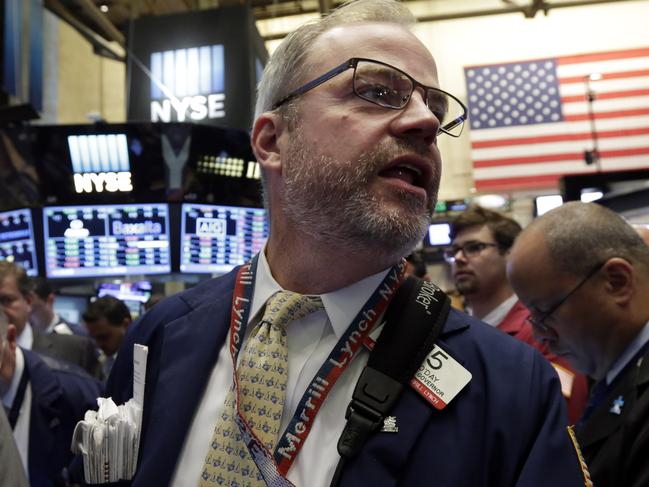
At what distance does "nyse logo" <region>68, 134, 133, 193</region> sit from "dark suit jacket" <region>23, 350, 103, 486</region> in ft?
8.69

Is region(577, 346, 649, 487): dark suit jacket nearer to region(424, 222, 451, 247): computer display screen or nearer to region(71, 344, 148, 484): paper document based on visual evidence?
region(71, 344, 148, 484): paper document

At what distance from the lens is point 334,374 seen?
3.99 feet

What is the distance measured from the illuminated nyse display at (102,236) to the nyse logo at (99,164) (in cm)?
17

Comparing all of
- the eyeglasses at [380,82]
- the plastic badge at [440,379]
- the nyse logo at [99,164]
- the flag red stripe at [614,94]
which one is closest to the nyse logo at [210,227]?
the nyse logo at [99,164]

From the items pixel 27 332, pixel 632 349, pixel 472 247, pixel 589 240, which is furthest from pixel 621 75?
pixel 27 332

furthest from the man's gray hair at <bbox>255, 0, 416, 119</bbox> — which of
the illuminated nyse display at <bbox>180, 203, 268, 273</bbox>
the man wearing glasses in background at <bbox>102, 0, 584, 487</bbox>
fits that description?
the illuminated nyse display at <bbox>180, 203, 268, 273</bbox>

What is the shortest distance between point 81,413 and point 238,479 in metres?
1.81

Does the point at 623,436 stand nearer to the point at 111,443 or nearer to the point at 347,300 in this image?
the point at 347,300

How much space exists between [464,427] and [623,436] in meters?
0.72

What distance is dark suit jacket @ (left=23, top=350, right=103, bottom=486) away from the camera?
2.59 m

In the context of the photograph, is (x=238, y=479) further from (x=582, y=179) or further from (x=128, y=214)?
(x=128, y=214)

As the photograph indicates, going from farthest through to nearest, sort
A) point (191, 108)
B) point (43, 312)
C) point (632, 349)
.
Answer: point (191, 108), point (43, 312), point (632, 349)

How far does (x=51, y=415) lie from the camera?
2.66 meters

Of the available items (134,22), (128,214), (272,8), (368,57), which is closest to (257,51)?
(134,22)
